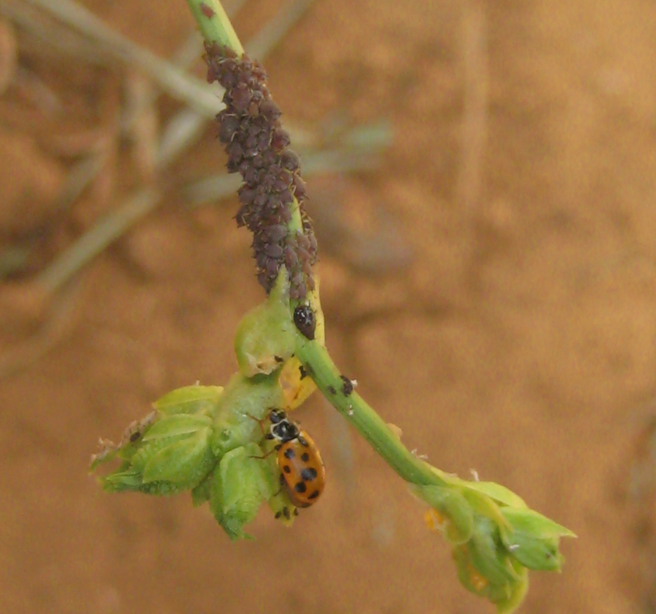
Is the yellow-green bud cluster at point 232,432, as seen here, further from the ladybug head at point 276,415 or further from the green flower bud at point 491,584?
the green flower bud at point 491,584

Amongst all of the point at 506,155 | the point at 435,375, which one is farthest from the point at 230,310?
the point at 506,155

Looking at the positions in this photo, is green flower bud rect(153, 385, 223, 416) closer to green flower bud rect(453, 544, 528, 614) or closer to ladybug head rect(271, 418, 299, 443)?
ladybug head rect(271, 418, 299, 443)

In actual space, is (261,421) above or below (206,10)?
below

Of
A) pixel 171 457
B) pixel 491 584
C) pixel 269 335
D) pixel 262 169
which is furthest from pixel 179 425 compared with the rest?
pixel 491 584

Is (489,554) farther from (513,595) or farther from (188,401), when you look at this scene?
(188,401)

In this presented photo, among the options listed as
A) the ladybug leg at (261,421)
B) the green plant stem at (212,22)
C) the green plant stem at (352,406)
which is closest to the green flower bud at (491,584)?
the green plant stem at (352,406)

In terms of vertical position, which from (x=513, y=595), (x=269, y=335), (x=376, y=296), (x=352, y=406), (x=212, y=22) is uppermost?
(x=376, y=296)
